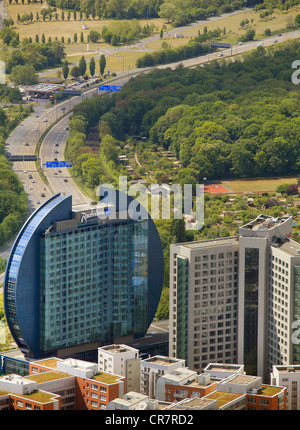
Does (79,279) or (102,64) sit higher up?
(102,64)

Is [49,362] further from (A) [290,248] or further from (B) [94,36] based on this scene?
(B) [94,36]

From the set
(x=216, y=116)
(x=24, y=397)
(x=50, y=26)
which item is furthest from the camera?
(x=50, y=26)

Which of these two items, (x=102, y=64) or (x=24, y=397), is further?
(x=102, y=64)

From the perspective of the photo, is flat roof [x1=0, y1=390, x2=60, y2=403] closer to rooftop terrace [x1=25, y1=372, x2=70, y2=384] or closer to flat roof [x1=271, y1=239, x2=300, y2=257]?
rooftop terrace [x1=25, y1=372, x2=70, y2=384]

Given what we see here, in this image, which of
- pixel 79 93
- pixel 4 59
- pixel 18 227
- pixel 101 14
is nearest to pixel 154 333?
pixel 18 227

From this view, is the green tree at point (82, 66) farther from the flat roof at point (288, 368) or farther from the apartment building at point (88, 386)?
the flat roof at point (288, 368)

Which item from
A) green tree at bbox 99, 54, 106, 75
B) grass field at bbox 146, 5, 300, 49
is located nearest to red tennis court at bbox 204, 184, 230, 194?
green tree at bbox 99, 54, 106, 75

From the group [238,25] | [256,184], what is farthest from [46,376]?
[238,25]
